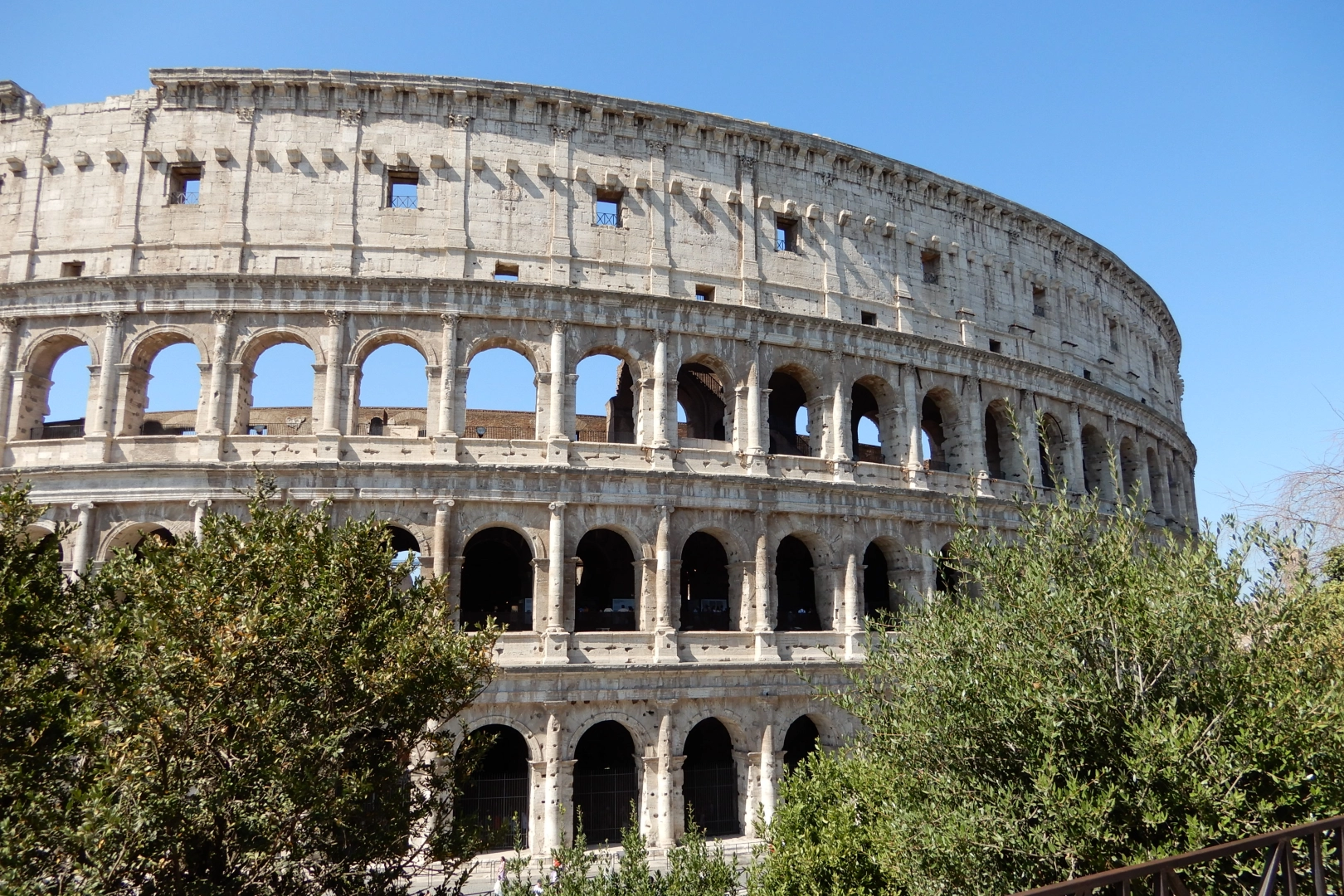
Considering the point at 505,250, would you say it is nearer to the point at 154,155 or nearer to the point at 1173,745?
the point at 154,155

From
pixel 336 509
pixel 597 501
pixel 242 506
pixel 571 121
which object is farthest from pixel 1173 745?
pixel 571 121

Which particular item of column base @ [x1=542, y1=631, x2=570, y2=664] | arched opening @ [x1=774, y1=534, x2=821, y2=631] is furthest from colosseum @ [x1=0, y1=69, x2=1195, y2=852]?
arched opening @ [x1=774, y1=534, x2=821, y2=631]

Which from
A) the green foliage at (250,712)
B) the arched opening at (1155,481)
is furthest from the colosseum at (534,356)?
the arched opening at (1155,481)

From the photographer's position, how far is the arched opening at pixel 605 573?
22953 mm

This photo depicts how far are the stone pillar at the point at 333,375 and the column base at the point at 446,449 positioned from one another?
6.90 feet

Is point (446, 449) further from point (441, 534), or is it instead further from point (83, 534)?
point (83, 534)

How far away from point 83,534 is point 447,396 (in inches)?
303

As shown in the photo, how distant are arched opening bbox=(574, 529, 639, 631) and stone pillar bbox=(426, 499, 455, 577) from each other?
478 centimetres

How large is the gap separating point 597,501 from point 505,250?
6096mm

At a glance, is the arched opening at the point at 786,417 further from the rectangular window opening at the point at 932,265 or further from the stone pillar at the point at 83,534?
the stone pillar at the point at 83,534

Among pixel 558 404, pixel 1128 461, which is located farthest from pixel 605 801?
pixel 1128 461

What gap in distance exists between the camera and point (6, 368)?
19391 mm

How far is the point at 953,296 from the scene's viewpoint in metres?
24.7

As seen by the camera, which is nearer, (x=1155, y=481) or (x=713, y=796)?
(x=713, y=796)
